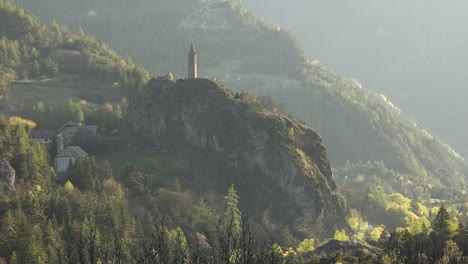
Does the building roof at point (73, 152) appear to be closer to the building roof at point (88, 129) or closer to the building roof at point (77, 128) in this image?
the building roof at point (77, 128)

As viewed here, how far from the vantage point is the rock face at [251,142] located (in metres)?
142

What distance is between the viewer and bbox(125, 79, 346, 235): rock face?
466 ft

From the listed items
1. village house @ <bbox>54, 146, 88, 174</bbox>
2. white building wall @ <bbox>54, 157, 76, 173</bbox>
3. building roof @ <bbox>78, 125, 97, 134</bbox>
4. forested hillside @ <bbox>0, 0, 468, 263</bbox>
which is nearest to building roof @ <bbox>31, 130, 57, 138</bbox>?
forested hillside @ <bbox>0, 0, 468, 263</bbox>

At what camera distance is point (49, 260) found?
80688 mm

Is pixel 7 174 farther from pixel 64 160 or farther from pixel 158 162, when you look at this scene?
pixel 158 162

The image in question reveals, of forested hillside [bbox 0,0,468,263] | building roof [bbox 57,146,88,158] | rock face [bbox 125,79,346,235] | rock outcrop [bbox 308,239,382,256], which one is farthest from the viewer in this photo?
rock face [bbox 125,79,346,235]

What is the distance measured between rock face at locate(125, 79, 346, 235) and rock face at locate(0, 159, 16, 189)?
4548 centimetres

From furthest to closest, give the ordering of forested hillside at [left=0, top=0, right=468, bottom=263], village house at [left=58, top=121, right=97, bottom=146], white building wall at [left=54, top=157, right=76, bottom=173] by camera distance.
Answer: village house at [left=58, top=121, right=97, bottom=146] → white building wall at [left=54, top=157, right=76, bottom=173] → forested hillside at [left=0, top=0, right=468, bottom=263]

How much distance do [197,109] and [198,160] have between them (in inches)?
652

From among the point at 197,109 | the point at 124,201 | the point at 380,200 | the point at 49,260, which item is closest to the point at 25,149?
the point at 124,201

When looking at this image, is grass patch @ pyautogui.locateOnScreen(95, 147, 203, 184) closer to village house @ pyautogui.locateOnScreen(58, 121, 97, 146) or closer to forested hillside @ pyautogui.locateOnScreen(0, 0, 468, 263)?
forested hillside @ pyautogui.locateOnScreen(0, 0, 468, 263)

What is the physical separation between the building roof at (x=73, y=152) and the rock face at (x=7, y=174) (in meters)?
17.5

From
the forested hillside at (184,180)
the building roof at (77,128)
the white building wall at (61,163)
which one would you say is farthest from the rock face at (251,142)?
the white building wall at (61,163)

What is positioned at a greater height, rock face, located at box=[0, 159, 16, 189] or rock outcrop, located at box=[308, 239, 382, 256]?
rock face, located at box=[0, 159, 16, 189]
